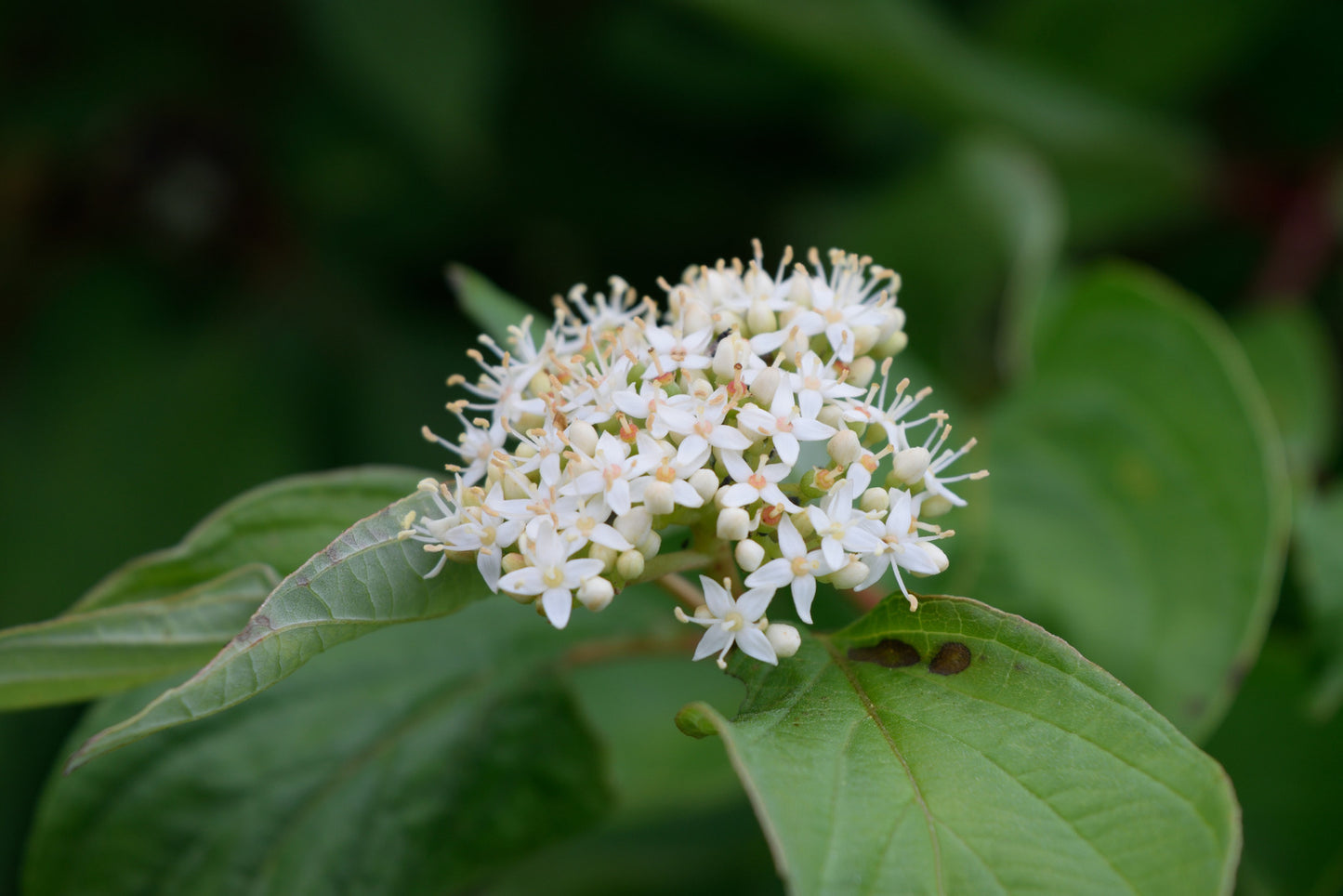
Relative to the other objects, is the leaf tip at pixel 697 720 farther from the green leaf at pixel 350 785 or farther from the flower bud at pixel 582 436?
the green leaf at pixel 350 785

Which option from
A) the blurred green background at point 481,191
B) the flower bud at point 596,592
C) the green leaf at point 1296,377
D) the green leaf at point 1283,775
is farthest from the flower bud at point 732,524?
the green leaf at point 1296,377

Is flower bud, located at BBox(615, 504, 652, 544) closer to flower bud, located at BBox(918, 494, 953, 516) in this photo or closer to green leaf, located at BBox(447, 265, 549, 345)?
flower bud, located at BBox(918, 494, 953, 516)

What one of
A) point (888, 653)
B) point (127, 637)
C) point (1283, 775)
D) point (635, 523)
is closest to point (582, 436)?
point (635, 523)

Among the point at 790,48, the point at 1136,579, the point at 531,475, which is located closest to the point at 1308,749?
the point at 1136,579

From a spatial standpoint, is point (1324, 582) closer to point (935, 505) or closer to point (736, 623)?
point (935, 505)

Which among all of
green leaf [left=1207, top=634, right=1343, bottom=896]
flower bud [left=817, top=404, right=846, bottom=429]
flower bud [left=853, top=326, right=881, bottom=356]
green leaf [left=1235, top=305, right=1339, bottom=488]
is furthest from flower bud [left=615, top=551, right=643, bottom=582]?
green leaf [left=1235, top=305, right=1339, bottom=488]
